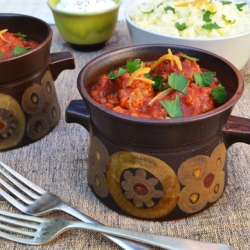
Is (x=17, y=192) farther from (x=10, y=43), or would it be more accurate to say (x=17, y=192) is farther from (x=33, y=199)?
(x=10, y=43)

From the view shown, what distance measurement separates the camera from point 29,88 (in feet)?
3.79

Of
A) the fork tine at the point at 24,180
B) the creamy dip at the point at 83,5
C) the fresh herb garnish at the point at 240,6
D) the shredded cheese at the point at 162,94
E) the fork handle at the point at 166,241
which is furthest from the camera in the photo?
the creamy dip at the point at 83,5

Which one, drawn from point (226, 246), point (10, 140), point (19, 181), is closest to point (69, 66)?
point (10, 140)

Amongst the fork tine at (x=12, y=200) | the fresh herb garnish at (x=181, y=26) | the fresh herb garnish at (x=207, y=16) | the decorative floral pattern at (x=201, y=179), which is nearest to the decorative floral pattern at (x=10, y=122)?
the fork tine at (x=12, y=200)

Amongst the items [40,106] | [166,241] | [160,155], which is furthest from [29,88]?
[166,241]

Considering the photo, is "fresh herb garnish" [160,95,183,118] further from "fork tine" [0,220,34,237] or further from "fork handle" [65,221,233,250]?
"fork tine" [0,220,34,237]

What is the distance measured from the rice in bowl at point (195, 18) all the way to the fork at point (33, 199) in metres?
0.76

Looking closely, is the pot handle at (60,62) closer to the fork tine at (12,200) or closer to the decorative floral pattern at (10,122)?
the decorative floral pattern at (10,122)

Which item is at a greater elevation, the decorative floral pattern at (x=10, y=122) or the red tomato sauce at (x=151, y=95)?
the red tomato sauce at (x=151, y=95)

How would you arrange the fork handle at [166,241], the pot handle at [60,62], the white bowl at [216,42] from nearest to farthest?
the fork handle at [166,241] → the pot handle at [60,62] → the white bowl at [216,42]

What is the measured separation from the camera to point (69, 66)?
1.28 m

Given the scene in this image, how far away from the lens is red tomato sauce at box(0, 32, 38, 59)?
46.1 inches

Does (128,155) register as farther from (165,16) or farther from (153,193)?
(165,16)

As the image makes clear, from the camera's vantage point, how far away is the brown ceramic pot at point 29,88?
110cm
